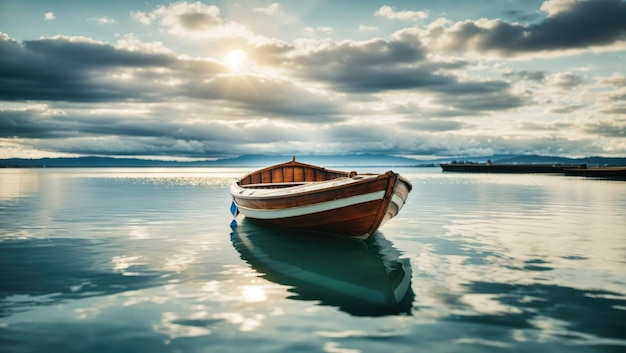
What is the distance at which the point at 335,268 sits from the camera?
544 inches

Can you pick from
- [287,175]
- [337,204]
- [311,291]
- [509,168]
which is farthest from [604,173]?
[311,291]

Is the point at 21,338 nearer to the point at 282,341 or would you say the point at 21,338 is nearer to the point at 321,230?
the point at 282,341

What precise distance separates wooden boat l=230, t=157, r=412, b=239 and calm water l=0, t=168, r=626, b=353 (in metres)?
0.85

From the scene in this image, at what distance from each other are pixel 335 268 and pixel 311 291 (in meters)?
2.90

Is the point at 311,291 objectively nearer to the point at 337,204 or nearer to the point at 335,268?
the point at 335,268

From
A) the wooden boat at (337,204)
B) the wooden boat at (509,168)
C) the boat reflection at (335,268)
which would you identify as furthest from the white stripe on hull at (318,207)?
the wooden boat at (509,168)

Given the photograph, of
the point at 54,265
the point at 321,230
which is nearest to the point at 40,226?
the point at 54,265

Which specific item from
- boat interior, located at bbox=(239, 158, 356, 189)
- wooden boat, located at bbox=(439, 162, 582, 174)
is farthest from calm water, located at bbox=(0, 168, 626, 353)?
wooden boat, located at bbox=(439, 162, 582, 174)

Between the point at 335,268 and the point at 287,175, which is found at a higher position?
the point at 287,175

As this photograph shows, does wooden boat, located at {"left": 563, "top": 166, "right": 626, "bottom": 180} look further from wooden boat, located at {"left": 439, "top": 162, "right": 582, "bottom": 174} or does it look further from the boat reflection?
the boat reflection

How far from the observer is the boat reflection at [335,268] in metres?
10.3

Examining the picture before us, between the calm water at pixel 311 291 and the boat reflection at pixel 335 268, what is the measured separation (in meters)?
0.06

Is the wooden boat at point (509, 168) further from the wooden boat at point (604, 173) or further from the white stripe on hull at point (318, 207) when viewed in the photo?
the white stripe on hull at point (318, 207)

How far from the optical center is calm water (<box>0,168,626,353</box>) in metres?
7.80
